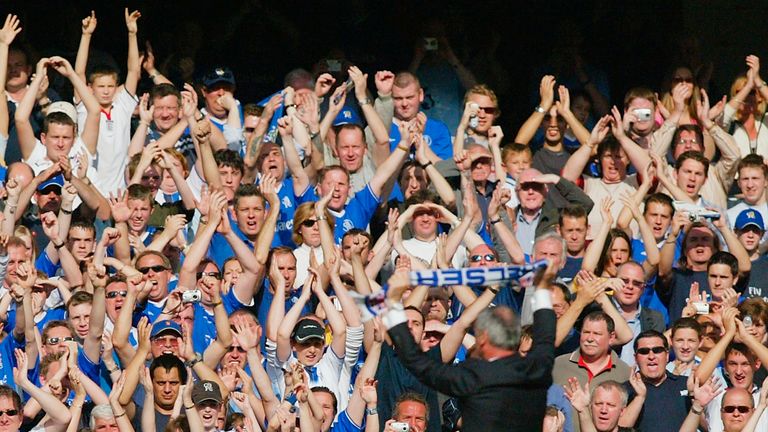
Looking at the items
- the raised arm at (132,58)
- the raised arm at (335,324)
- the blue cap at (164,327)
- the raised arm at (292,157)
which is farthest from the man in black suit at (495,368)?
the raised arm at (132,58)

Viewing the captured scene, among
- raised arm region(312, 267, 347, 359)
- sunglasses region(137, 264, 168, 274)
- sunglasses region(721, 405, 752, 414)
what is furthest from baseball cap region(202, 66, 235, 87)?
sunglasses region(721, 405, 752, 414)

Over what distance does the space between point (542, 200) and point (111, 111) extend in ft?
11.7

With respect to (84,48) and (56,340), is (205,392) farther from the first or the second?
(84,48)

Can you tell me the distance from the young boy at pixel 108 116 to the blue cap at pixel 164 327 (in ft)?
7.40

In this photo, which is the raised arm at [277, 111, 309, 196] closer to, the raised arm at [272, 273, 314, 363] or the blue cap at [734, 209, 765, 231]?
the raised arm at [272, 273, 314, 363]

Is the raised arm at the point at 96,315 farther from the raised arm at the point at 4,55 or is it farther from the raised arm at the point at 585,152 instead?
the raised arm at the point at 585,152

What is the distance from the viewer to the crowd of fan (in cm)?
1484

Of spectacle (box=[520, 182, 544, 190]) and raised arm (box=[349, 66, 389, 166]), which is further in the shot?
raised arm (box=[349, 66, 389, 166])

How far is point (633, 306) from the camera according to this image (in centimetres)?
1641

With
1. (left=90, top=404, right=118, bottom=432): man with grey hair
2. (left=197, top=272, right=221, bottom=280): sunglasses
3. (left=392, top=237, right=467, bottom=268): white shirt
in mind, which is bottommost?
(left=90, top=404, right=118, bottom=432): man with grey hair

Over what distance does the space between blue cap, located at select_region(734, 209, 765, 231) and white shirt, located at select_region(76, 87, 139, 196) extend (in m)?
5.00

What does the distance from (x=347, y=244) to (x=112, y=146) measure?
2345mm

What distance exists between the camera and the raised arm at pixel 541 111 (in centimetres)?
1847

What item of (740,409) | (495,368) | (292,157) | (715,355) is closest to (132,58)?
(292,157)
